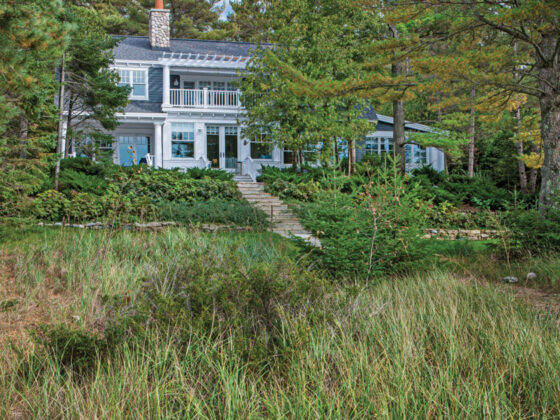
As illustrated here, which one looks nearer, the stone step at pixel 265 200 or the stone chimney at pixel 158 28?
the stone step at pixel 265 200

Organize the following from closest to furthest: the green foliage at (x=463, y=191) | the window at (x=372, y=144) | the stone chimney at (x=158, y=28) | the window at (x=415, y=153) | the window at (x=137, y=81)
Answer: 1. the green foliage at (x=463, y=191)
2. the window at (x=137, y=81)
3. the stone chimney at (x=158, y=28)
4. the window at (x=372, y=144)
5. the window at (x=415, y=153)

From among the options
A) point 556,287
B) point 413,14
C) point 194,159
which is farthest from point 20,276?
point 194,159

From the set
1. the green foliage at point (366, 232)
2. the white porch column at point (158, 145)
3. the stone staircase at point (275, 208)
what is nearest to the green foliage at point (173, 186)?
the stone staircase at point (275, 208)

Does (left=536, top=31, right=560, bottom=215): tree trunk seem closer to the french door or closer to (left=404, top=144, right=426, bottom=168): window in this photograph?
the french door

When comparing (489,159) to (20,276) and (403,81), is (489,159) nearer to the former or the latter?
(403,81)

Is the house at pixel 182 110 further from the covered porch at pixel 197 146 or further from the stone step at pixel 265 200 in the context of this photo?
the stone step at pixel 265 200

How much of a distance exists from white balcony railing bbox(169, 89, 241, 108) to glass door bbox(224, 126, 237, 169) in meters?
1.22

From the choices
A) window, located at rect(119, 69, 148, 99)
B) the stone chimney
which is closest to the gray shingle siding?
window, located at rect(119, 69, 148, 99)

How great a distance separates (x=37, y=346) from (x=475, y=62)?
8405mm

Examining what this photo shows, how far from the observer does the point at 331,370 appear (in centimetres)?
284

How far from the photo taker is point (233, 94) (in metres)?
20.9

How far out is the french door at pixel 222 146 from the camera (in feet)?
69.8

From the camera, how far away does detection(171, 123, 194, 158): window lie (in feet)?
67.8

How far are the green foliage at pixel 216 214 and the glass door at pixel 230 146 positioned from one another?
937cm
